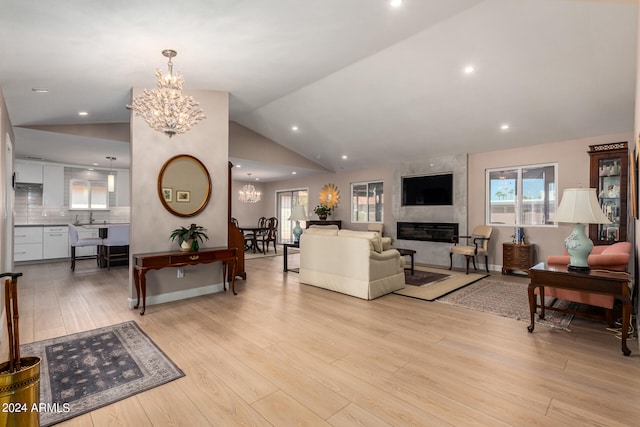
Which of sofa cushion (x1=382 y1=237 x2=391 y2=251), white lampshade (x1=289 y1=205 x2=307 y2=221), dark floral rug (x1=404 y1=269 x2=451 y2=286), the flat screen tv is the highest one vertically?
the flat screen tv

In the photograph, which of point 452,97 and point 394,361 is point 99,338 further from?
point 452,97

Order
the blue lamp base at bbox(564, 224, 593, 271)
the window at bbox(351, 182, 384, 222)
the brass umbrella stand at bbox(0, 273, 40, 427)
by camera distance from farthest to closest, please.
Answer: the window at bbox(351, 182, 384, 222) → the blue lamp base at bbox(564, 224, 593, 271) → the brass umbrella stand at bbox(0, 273, 40, 427)

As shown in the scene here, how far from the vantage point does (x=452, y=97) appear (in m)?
5.03

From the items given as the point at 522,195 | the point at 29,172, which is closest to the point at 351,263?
the point at 522,195

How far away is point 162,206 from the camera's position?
4188 mm

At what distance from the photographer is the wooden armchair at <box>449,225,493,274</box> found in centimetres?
605

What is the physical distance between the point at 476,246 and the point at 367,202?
11.6 ft

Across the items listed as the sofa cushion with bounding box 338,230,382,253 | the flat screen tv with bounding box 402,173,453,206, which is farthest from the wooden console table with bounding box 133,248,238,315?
the flat screen tv with bounding box 402,173,453,206

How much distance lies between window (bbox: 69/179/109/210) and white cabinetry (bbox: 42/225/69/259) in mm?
867

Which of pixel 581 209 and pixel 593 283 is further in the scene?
pixel 581 209

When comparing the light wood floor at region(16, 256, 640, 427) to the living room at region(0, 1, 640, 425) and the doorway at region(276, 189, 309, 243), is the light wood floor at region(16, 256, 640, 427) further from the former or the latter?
the doorway at region(276, 189, 309, 243)

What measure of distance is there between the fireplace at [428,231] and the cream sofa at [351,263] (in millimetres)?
2663

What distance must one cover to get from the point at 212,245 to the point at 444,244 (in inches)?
207

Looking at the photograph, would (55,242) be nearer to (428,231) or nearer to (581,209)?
(428,231)
